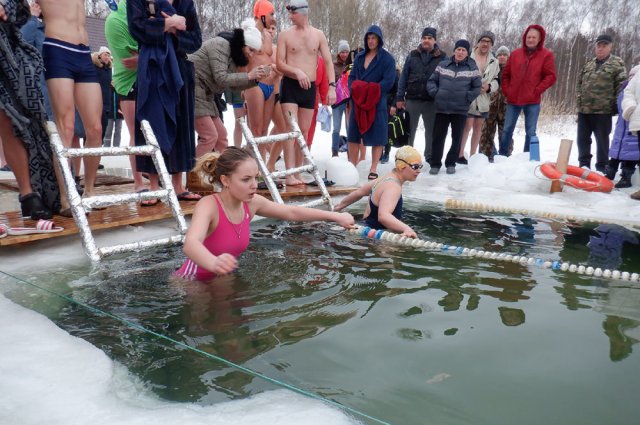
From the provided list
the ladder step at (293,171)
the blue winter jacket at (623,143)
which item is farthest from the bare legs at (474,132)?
the ladder step at (293,171)

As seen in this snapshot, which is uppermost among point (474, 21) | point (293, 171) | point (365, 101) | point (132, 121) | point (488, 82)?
point (474, 21)

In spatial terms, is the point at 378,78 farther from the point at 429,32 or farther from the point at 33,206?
the point at 33,206

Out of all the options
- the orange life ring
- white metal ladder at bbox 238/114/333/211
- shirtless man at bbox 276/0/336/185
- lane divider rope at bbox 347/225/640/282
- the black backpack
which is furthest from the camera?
the black backpack

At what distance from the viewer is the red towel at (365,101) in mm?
7645

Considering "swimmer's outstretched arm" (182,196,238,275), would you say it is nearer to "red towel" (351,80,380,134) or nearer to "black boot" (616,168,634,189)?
"red towel" (351,80,380,134)

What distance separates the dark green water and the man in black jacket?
14.9ft

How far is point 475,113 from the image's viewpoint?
8570 millimetres

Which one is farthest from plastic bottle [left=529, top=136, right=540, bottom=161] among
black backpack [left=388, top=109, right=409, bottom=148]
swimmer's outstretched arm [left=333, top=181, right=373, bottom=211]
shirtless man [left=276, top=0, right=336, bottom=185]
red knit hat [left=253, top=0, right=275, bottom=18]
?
red knit hat [left=253, top=0, right=275, bottom=18]

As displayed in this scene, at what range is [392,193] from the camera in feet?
15.1

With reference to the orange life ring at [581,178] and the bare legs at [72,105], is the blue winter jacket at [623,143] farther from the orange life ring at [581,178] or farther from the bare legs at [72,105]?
the bare legs at [72,105]

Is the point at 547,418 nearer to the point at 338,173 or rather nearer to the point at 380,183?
the point at 380,183

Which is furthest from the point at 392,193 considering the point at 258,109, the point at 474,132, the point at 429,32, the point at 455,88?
the point at 474,132

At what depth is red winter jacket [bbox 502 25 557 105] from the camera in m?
7.96

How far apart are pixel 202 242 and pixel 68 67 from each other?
2017 millimetres
